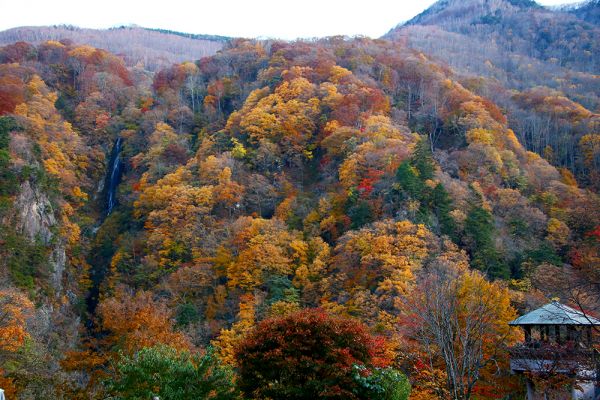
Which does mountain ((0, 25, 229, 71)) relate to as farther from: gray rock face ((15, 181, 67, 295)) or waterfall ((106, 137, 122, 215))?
gray rock face ((15, 181, 67, 295))

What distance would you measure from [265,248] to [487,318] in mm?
20392

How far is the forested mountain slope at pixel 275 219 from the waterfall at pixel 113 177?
0.26 meters

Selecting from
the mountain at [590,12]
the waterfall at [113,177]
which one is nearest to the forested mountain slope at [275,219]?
the waterfall at [113,177]

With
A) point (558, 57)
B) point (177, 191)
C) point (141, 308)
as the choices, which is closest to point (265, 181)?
point (177, 191)

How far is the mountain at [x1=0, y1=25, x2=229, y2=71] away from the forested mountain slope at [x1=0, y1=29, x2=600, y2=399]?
57291 millimetres

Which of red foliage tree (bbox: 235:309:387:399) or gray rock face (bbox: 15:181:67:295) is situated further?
gray rock face (bbox: 15:181:67:295)

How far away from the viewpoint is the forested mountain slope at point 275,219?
22906mm

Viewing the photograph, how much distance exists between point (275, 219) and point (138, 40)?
374 feet

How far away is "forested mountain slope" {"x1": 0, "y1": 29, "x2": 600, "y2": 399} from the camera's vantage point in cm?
2291

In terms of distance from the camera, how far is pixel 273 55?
66500mm

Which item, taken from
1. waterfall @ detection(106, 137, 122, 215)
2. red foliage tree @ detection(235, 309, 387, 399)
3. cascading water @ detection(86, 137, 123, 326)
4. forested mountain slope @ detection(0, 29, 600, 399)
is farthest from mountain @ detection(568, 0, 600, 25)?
red foliage tree @ detection(235, 309, 387, 399)

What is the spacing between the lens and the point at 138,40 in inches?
Result: 5546

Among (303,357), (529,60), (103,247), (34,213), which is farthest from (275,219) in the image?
(529,60)

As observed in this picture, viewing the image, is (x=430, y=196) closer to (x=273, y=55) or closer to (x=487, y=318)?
(x=487, y=318)
